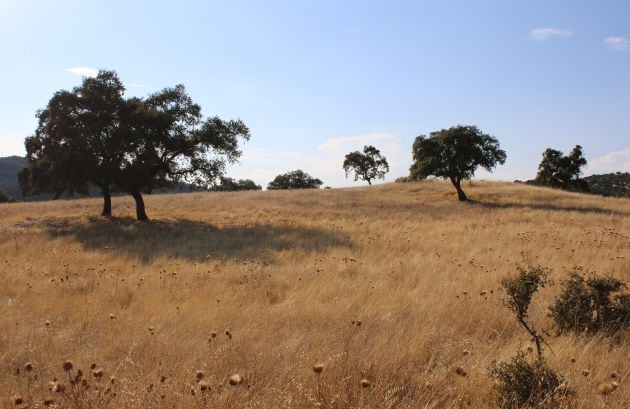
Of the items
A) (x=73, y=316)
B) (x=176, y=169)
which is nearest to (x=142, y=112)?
(x=176, y=169)

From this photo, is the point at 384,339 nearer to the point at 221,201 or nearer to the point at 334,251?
the point at 334,251

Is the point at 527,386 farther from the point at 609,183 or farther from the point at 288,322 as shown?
the point at 609,183

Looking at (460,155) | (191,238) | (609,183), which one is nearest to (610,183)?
(609,183)

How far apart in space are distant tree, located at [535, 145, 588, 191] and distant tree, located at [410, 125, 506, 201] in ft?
108

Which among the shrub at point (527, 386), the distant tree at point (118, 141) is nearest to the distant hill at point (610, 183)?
the distant tree at point (118, 141)

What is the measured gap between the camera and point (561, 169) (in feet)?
216

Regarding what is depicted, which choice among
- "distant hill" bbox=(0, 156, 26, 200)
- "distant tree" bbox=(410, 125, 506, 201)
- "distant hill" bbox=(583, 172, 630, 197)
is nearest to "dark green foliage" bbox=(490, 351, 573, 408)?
"distant tree" bbox=(410, 125, 506, 201)

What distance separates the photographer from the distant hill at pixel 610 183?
7711 cm

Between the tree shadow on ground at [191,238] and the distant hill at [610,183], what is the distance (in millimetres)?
74879

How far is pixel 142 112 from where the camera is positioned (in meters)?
25.6

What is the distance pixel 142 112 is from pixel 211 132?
428 centimetres

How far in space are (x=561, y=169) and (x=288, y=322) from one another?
72163mm

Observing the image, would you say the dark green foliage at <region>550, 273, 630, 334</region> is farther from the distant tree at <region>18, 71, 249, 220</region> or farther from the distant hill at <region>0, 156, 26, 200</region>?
the distant hill at <region>0, 156, 26, 200</region>

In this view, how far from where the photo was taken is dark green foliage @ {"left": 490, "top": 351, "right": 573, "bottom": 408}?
342 centimetres
